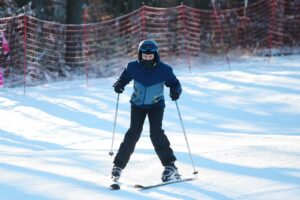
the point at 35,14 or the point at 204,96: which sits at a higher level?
the point at 35,14

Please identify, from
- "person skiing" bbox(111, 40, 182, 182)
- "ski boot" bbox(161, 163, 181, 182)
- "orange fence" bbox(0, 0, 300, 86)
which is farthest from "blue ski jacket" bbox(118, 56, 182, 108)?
"orange fence" bbox(0, 0, 300, 86)

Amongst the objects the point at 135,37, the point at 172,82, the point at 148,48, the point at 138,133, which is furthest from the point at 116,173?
the point at 135,37

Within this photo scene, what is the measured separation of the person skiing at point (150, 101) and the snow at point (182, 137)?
24cm

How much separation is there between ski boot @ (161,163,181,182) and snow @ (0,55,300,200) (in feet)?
0.42

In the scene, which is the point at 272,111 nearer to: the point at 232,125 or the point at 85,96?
the point at 232,125

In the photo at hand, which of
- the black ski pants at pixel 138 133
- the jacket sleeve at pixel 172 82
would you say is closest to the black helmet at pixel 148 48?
the jacket sleeve at pixel 172 82

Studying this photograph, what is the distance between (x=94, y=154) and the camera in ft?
22.6

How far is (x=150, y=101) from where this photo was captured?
5.34 meters

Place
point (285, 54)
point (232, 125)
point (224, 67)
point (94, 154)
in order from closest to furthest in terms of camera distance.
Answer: point (94, 154) < point (232, 125) < point (224, 67) < point (285, 54)

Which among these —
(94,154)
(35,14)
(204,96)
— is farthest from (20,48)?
(94,154)

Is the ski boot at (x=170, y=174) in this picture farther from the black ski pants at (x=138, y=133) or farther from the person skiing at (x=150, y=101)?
the black ski pants at (x=138, y=133)

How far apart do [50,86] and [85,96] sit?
254 centimetres

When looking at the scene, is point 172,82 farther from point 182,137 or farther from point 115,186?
point 182,137

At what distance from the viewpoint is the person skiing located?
17.5 ft
